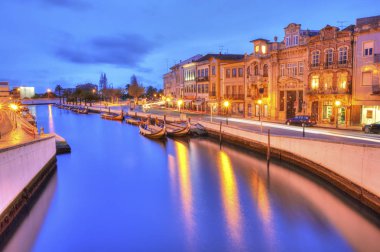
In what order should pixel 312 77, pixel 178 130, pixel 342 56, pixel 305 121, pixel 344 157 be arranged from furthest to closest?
1. pixel 178 130
2. pixel 312 77
3. pixel 342 56
4. pixel 305 121
5. pixel 344 157

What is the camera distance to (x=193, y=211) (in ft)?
68.5

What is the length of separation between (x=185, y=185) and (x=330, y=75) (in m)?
24.6

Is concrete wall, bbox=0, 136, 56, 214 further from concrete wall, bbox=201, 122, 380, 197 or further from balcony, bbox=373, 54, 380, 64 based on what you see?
balcony, bbox=373, 54, 380, 64

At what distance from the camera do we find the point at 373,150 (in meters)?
17.8

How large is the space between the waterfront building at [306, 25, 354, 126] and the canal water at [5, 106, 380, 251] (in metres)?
13.8

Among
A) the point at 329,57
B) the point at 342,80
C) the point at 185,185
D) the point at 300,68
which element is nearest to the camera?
the point at 185,185

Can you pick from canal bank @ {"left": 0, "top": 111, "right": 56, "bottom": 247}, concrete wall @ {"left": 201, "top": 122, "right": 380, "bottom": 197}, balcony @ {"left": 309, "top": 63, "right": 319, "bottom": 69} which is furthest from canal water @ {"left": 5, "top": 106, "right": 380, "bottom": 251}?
balcony @ {"left": 309, "top": 63, "right": 319, "bottom": 69}

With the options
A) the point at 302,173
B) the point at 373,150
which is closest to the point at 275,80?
the point at 302,173

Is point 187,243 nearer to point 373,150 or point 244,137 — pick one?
point 373,150

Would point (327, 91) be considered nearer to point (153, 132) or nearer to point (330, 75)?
point (330, 75)

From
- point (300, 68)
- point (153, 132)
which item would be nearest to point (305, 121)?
point (300, 68)

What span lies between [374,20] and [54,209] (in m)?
37.1

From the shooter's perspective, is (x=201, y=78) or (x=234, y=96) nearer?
(x=234, y=96)

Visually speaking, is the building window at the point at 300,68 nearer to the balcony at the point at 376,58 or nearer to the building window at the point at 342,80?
the building window at the point at 342,80
